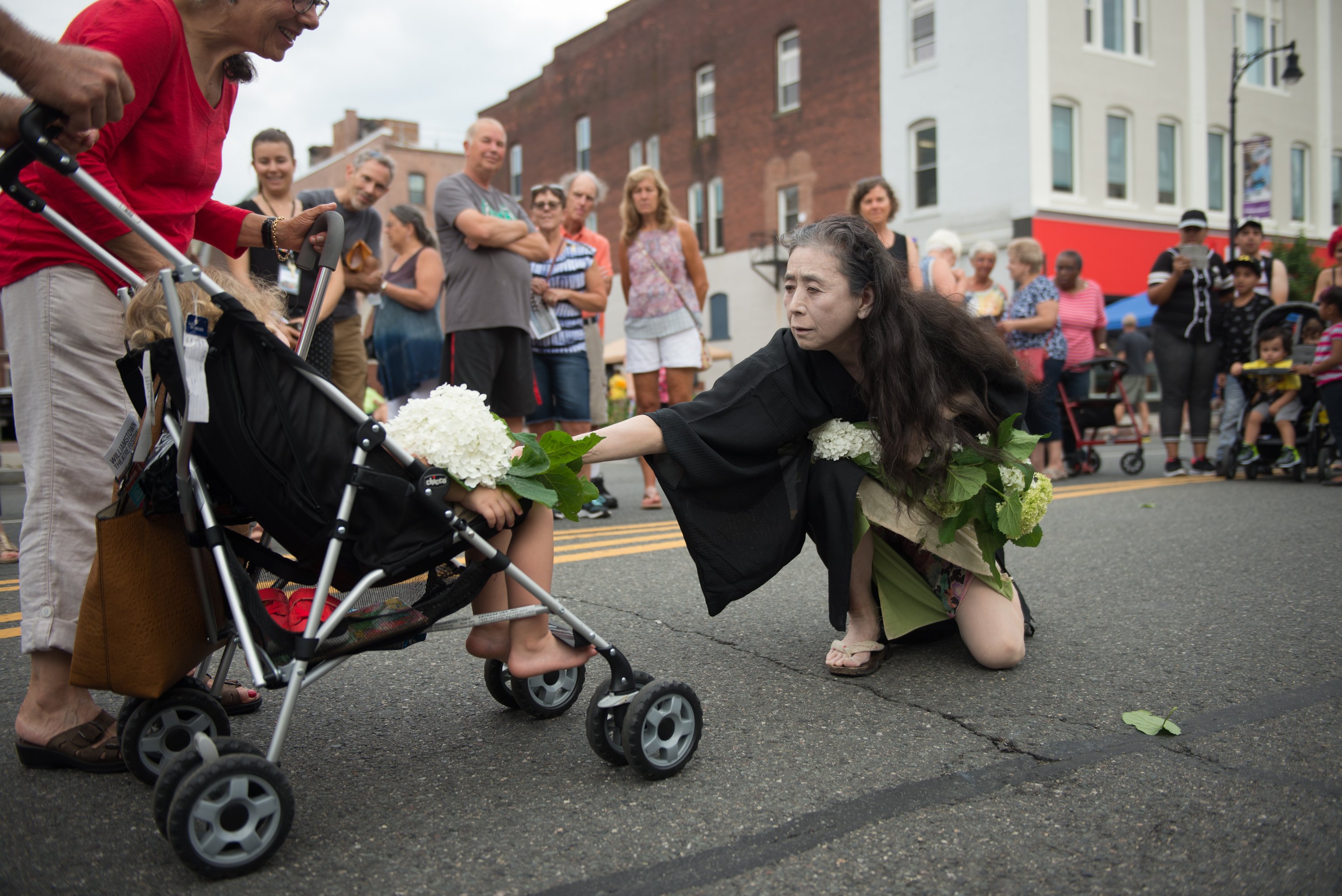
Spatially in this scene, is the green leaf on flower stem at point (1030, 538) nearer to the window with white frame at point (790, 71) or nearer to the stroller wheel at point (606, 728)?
the stroller wheel at point (606, 728)

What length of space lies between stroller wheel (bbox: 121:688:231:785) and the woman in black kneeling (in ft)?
3.99

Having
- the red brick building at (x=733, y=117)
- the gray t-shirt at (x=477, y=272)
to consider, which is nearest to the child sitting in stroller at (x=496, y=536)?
the gray t-shirt at (x=477, y=272)

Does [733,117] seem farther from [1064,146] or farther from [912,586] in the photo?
[912,586]

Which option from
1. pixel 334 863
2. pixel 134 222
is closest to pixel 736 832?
pixel 334 863

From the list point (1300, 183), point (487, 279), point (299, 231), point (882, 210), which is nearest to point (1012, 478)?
point (299, 231)

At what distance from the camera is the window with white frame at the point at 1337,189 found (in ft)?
85.2

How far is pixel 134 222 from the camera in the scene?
1.95 metres

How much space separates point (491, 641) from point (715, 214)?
27178 millimetres

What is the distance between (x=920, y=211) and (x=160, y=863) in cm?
2224

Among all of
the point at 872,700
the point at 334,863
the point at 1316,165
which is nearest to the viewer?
the point at 334,863

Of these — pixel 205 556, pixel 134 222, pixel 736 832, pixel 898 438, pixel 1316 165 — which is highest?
pixel 1316 165

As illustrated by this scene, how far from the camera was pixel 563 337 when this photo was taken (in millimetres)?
6586

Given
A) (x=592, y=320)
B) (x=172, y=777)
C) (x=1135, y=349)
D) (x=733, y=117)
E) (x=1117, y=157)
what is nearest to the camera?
(x=172, y=777)

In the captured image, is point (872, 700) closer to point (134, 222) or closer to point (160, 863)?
point (160, 863)
